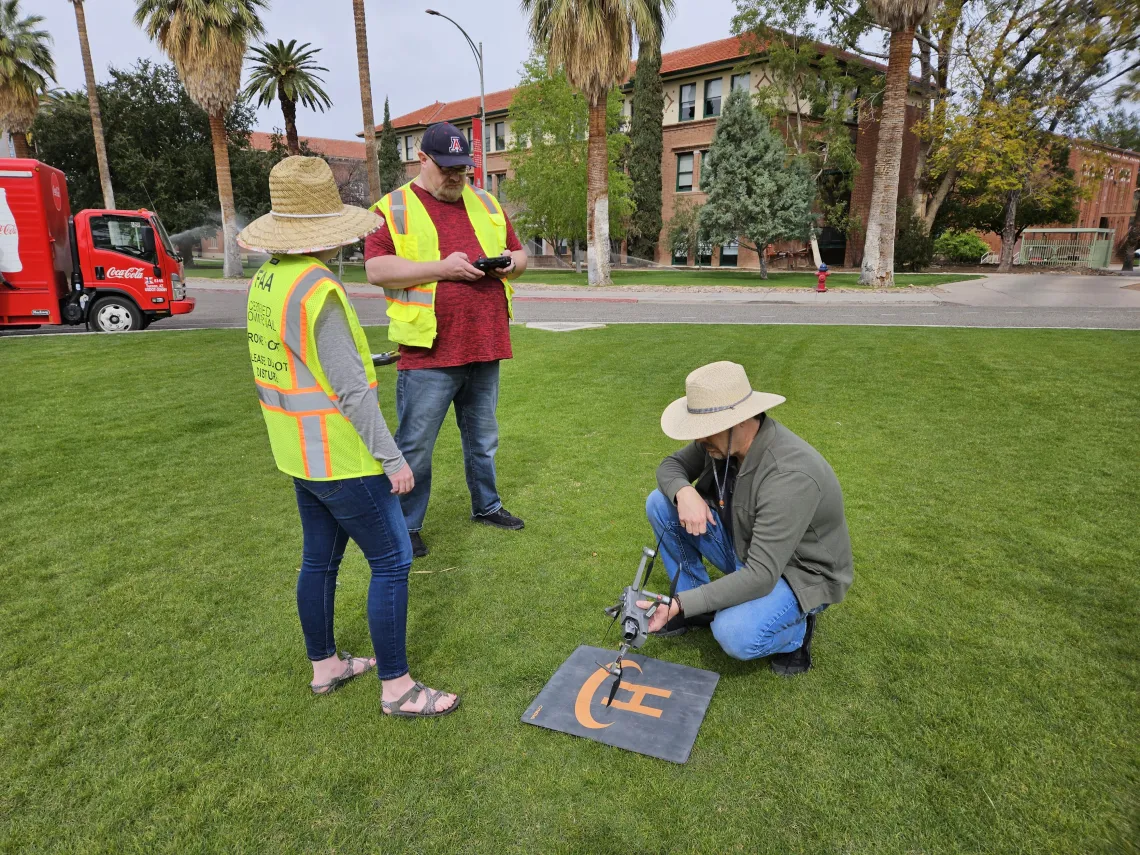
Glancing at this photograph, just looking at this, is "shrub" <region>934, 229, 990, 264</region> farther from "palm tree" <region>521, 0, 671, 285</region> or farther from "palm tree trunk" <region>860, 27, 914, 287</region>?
"palm tree" <region>521, 0, 671, 285</region>

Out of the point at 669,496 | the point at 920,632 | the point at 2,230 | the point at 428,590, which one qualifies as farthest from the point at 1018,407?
the point at 2,230

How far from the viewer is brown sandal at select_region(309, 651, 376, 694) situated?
2.72 m

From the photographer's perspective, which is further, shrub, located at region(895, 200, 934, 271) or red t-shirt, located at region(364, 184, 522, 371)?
shrub, located at region(895, 200, 934, 271)

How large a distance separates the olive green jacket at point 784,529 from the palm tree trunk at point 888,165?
66.1 feet

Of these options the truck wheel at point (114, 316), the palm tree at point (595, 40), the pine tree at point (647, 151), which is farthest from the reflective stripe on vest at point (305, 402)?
the pine tree at point (647, 151)

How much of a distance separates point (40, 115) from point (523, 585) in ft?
144

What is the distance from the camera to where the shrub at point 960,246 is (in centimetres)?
3303

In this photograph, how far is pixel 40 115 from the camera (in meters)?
35.0

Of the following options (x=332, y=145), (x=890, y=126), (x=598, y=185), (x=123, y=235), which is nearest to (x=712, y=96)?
(x=598, y=185)

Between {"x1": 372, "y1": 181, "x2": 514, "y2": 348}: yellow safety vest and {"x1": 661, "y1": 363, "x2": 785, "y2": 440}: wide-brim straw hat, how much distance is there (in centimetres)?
154

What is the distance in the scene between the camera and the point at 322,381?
2.24 m

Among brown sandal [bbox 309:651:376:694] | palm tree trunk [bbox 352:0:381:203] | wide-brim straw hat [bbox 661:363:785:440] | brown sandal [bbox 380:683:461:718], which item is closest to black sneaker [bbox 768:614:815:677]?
wide-brim straw hat [bbox 661:363:785:440]

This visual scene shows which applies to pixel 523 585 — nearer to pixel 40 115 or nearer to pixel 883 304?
pixel 883 304

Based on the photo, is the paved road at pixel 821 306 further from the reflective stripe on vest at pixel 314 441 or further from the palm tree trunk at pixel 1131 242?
the reflective stripe on vest at pixel 314 441
